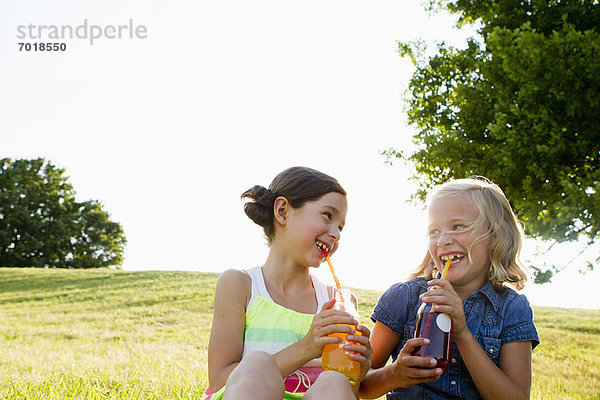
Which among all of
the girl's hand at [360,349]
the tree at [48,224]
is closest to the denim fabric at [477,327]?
the girl's hand at [360,349]

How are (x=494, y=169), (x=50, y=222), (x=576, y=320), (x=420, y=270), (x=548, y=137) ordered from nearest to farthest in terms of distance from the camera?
(x=420, y=270) < (x=548, y=137) < (x=494, y=169) < (x=576, y=320) < (x=50, y=222)

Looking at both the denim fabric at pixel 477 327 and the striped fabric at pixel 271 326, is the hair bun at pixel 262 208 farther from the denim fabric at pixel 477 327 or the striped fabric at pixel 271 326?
the denim fabric at pixel 477 327

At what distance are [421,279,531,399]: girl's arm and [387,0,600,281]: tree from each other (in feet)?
17.2

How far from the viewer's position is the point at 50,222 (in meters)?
34.7

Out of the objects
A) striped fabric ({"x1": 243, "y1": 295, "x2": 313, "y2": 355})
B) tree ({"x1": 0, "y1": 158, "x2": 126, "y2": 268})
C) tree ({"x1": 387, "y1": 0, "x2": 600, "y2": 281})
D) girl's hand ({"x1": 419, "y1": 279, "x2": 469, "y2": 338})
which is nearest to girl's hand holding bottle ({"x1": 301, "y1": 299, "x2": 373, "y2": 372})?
girl's hand ({"x1": 419, "y1": 279, "x2": 469, "y2": 338})

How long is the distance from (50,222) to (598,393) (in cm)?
3513

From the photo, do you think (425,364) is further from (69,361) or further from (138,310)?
(138,310)

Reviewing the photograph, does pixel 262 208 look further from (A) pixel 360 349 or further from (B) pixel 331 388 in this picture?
(B) pixel 331 388

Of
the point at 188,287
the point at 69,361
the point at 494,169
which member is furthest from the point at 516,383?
the point at 188,287

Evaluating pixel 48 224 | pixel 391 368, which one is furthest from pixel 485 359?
pixel 48 224

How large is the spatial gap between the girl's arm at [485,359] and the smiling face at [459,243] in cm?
34

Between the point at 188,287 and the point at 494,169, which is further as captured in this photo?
the point at 188,287

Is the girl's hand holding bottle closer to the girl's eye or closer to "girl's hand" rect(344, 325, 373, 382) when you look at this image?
"girl's hand" rect(344, 325, 373, 382)

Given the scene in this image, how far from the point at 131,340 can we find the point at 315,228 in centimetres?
731
